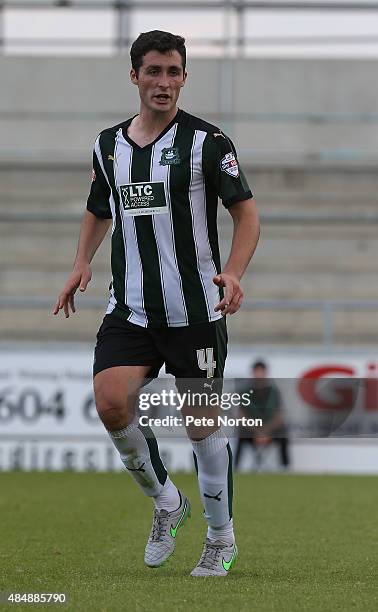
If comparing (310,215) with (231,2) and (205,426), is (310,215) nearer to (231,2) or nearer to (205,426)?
(231,2)

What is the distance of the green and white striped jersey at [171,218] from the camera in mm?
5082

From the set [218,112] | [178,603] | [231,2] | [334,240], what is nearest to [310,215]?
[334,240]

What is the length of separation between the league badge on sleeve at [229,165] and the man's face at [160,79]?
31 cm

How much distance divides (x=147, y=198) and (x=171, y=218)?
0.13m

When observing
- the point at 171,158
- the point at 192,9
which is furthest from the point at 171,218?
the point at 192,9

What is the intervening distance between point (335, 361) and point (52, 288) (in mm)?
4501

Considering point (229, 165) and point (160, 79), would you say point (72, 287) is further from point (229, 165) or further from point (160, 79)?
point (160, 79)

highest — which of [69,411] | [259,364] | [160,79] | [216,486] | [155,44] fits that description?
[155,44]

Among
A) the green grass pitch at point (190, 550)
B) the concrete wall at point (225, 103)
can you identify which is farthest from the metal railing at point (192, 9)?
the green grass pitch at point (190, 550)

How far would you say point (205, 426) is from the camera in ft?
17.0

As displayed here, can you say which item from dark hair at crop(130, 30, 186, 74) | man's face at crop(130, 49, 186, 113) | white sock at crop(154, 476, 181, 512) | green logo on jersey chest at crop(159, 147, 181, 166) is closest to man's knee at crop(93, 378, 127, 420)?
white sock at crop(154, 476, 181, 512)

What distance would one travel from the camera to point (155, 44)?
501 centimetres

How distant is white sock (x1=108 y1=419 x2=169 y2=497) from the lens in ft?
17.3

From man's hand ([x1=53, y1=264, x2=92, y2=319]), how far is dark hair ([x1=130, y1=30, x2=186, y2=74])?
915 millimetres
